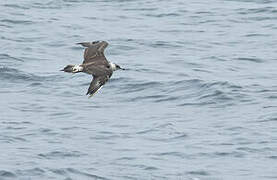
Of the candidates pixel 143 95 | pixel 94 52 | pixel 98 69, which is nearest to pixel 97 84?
pixel 98 69

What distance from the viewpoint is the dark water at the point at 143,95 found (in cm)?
2178

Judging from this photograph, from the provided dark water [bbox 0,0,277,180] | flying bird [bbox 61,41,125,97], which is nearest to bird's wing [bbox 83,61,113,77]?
flying bird [bbox 61,41,125,97]

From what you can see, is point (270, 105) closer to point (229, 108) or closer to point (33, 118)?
point (229, 108)

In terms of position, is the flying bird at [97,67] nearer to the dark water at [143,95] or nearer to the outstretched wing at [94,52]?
the outstretched wing at [94,52]

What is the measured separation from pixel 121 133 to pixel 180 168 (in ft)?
8.82

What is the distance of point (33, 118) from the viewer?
24.8m

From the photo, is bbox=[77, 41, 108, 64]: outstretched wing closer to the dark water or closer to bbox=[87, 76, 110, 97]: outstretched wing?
bbox=[87, 76, 110, 97]: outstretched wing

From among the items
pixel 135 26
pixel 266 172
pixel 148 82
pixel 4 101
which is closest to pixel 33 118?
pixel 4 101

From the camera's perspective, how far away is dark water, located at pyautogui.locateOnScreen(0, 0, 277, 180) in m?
21.8

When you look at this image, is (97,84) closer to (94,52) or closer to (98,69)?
(98,69)

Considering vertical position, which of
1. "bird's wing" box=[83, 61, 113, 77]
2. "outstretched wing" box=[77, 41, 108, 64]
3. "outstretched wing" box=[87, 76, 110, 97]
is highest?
"outstretched wing" box=[77, 41, 108, 64]

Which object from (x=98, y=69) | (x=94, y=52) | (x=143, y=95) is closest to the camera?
(x=98, y=69)

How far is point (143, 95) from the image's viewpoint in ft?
87.9

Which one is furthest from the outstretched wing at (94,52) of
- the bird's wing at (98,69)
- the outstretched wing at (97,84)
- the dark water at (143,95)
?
the dark water at (143,95)
